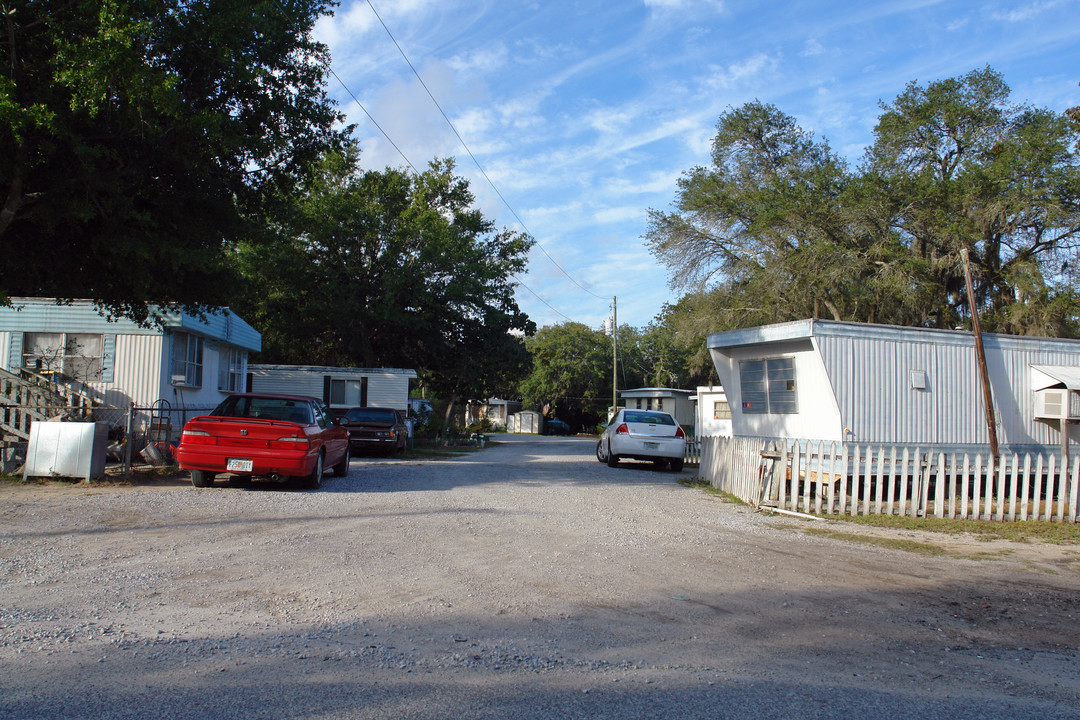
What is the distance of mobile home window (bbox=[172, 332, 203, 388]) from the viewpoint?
60.5 feet

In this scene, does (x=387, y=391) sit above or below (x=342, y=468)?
above

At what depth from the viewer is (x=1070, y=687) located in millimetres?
4305

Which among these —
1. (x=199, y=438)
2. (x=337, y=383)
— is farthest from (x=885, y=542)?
(x=337, y=383)

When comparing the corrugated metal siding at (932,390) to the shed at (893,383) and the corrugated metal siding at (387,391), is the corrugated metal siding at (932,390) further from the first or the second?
the corrugated metal siding at (387,391)

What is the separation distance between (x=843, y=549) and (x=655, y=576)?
2845 mm

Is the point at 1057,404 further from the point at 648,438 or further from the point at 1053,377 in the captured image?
the point at 648,438

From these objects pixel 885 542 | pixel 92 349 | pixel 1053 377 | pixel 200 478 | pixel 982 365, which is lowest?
pixel 885 542

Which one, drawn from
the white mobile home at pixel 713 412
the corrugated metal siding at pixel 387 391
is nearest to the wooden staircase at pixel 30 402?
the corrugated metal siding at pixel 387 391

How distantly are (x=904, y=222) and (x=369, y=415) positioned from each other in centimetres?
1853

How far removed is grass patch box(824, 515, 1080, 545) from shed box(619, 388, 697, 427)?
2964 cm

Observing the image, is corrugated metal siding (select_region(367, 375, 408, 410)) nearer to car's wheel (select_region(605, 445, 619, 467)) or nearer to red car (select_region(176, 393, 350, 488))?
car's wheel (select_region(605, 445, 619, 467))

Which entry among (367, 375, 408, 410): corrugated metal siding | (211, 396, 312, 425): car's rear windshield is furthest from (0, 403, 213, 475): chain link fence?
(367, 375, 408, 410): corrugated metal siding

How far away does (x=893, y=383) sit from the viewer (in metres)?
13.4

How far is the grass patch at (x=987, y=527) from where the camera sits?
30.9 feet
